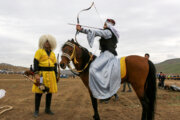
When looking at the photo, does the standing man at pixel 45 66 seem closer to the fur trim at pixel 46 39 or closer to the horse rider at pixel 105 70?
the fur trim at pixel 46 39

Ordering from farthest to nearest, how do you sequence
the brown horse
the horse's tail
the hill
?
the hill → the horse's tail → the brown horse

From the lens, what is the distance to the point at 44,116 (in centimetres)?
496

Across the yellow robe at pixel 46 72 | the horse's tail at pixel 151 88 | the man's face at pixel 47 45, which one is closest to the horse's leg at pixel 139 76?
the horse's tail at pixel 151 88

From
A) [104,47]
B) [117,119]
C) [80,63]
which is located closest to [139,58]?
[104,47]

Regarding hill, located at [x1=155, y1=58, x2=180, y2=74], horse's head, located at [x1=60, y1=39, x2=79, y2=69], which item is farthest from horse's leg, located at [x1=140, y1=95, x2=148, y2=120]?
hill, located at [x1=155, y1=58, x2=180, y2=74]

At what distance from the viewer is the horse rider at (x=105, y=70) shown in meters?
3.92

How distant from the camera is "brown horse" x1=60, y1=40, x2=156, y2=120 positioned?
4.02 metres

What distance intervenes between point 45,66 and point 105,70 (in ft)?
6.88

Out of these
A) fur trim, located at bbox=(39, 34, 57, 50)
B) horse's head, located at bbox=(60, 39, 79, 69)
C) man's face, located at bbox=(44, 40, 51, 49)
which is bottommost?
horse's head, located at bbox=(60, 39, 79, 69)

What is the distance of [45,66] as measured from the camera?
493cm

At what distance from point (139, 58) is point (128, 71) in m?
0.48

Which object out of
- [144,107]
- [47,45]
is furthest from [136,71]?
[47,45]

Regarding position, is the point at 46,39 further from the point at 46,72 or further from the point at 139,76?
the point at 139,76

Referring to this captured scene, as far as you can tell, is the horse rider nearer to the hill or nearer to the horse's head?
the horse's head
